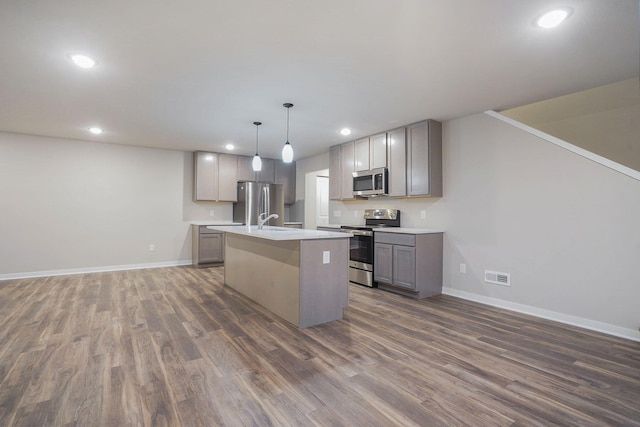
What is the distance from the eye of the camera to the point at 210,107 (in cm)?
372

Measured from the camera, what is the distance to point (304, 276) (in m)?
Result: 2.95

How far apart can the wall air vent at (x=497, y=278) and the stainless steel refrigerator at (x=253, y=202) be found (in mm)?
4488

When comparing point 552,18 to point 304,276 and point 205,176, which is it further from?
point 205,176

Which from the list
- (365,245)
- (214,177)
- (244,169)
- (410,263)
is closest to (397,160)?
(365,245)

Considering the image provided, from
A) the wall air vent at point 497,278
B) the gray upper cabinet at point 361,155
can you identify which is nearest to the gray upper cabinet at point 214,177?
the gray upper cabinet at point 361,155

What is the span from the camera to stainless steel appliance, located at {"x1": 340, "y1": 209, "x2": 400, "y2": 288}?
4566 millimetres

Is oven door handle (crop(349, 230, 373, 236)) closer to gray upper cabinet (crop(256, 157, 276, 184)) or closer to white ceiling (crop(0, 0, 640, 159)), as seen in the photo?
white ceiling (crop(0, 0, 640, 159))

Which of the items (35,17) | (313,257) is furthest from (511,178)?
(35,17)

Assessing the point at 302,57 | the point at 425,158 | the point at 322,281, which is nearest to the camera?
the point at 302,57

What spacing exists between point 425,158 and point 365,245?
4.95 ft

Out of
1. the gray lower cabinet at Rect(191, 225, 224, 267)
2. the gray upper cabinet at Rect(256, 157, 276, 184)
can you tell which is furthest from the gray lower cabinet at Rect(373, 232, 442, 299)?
the gray upper cabinet at Rect(256, 157, 276, 184)

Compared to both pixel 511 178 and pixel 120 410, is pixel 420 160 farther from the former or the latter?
pixel 120 410

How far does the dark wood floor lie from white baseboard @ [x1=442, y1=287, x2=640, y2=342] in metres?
0.14

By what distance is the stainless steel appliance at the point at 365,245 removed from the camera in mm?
4566
